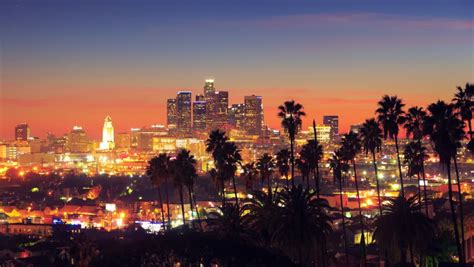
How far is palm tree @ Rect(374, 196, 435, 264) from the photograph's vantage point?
42125mm

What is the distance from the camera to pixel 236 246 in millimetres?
37031

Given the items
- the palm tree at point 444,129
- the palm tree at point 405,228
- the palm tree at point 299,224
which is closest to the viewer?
the palm tree at point 299,224

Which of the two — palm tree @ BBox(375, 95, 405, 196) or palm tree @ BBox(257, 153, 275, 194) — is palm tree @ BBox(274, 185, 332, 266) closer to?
palm tree @ BBox(375, 95, 405, 196)

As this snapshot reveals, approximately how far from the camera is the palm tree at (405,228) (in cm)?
4212

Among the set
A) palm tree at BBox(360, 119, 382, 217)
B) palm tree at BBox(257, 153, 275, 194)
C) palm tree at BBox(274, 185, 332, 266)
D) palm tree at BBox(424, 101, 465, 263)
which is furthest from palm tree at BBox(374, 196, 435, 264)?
palm tree at BBox(257, 153, 275, 194)

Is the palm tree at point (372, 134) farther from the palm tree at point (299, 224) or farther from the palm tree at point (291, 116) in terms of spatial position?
the palm tree at point (299, 224)

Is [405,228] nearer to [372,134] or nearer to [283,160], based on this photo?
[372,134]

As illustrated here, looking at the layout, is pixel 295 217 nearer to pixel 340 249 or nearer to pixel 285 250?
pixel 285 250

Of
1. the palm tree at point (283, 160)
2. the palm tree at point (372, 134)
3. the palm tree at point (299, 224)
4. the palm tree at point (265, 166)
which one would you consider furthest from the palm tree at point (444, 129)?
the palm tree at point (283, 160)

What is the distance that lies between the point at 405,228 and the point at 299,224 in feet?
31.4

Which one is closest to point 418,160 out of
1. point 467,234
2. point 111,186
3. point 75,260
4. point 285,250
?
point 467,234

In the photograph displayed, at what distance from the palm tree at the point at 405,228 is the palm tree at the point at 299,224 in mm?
7599

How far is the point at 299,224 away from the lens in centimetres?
3594

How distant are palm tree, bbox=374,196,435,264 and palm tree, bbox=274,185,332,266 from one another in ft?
24.9
